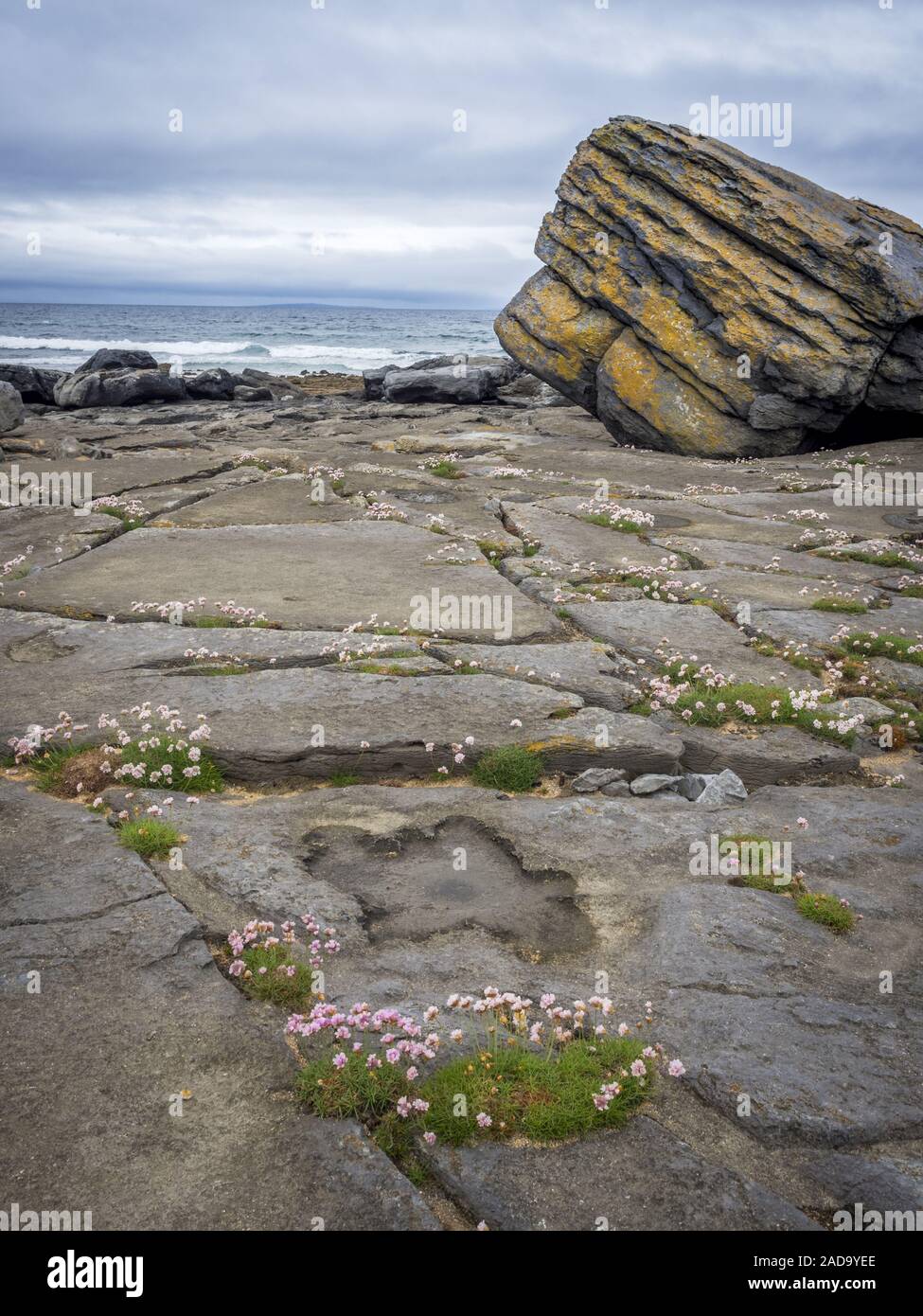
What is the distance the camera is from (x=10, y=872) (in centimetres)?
459

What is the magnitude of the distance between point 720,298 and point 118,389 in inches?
926

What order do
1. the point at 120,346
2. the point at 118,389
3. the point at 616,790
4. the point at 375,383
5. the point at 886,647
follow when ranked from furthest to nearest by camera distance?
the point at 120,346 < the point at 375,383 < the point at 118,389 < the point at 886,647 < the point at 616,790

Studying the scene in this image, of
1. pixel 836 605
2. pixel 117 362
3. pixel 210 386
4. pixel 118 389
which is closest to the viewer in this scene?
pixel 836 605

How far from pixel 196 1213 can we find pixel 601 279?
20.4 metres

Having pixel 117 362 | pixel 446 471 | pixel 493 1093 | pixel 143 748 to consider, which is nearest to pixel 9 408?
pixel 446 471

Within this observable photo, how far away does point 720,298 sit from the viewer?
18.5 m

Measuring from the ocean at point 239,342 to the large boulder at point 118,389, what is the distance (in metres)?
26.2

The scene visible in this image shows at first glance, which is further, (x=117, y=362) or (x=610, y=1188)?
(x=117, y=362)

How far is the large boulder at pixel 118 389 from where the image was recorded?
33000mm

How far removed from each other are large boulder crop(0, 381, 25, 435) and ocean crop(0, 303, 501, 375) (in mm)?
39805

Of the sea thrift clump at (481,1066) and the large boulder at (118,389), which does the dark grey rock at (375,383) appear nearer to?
the large boulder at (118,389)

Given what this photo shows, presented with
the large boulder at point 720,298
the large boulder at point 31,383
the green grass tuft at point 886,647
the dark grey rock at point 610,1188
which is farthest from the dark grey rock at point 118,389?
the dark grey rock at point 610,1188

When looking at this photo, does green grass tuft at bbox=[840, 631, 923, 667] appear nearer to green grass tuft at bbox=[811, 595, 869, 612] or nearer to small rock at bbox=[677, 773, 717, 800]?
green grass tuft at bbox=[811, 595, 869, 612]

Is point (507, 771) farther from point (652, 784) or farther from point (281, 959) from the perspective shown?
point (281, 959)
